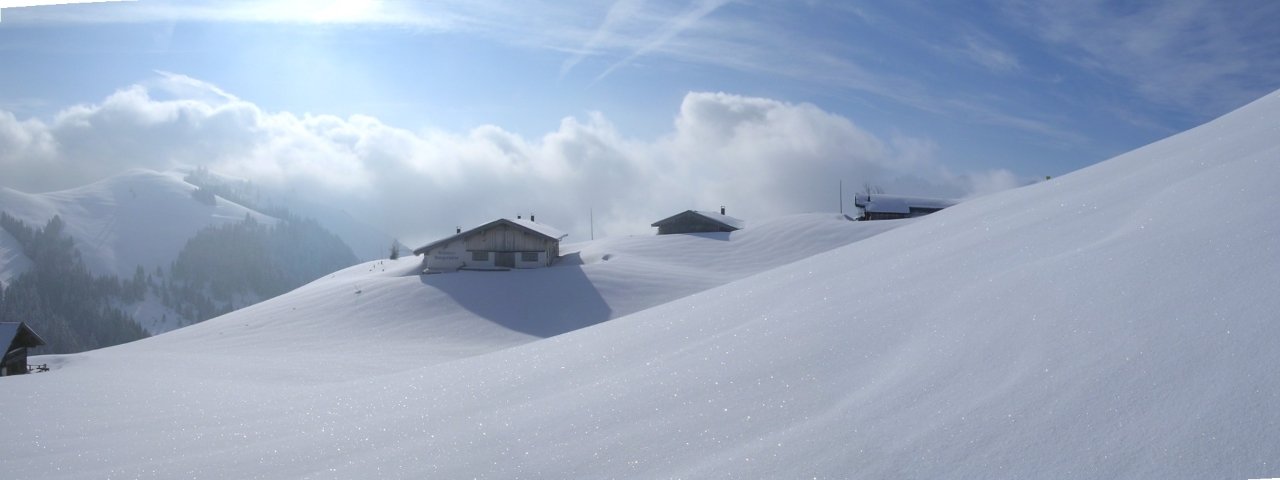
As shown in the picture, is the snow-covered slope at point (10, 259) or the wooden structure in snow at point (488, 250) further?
the snow-covered slope at point (10, 259)

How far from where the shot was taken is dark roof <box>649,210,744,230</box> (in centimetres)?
5256

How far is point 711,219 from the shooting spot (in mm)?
52750

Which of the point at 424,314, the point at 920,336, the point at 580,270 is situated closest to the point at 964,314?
the point at 920,336

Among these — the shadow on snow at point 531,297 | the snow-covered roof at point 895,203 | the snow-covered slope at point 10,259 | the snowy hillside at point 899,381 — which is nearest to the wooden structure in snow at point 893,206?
the snow-covered roof at point 895,203

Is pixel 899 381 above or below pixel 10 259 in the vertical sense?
below

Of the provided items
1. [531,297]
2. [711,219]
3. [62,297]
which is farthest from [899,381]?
[62,297]

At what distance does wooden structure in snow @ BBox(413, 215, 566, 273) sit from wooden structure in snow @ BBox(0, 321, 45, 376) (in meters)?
17.3

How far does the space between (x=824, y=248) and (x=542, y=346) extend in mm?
35054

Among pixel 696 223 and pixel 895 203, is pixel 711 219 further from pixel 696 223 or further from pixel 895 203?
pixel 895 203

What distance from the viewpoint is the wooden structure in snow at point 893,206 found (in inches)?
2164

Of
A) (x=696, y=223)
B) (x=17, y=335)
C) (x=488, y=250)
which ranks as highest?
(x=696, y=223)

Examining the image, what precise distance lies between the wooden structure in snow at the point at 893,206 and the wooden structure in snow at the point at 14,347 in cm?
4812

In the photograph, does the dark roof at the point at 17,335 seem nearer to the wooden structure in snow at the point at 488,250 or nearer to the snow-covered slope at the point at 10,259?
the wooden structure in snow at the point at 488,250

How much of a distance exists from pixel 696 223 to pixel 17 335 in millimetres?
37716
